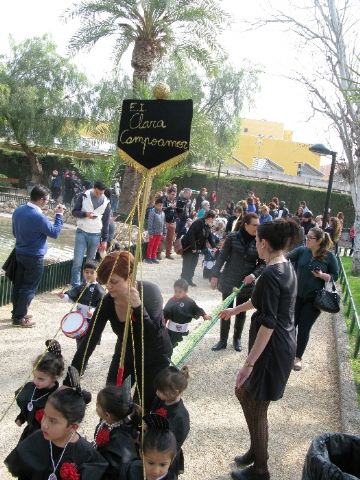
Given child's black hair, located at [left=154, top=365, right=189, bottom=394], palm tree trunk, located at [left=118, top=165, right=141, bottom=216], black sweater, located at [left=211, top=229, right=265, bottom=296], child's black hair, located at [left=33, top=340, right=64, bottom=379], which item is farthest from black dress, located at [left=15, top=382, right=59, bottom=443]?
palm tree trunk, located at [left=118, top=165, right=141, bottom=216]

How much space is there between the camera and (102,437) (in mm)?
2945

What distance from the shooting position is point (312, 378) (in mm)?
6273

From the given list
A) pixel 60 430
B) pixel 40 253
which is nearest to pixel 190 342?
pixel 40 253

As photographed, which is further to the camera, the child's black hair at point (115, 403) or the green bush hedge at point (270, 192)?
the green bush hedge at point (270, 192)

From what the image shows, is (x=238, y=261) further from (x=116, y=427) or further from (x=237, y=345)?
(x=116, y=427)

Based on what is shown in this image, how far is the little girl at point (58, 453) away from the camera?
2.61 m

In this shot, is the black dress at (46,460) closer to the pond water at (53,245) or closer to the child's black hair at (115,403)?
the child's black hair at (115,403)

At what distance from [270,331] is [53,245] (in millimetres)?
11826

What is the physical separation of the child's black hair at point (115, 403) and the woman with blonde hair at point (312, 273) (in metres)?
3.41

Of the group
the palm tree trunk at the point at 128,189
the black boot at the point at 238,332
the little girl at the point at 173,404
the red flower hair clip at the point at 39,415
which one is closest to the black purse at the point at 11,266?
the black boot at the point at 238,332

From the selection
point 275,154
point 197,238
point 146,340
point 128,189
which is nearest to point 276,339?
point 146,340

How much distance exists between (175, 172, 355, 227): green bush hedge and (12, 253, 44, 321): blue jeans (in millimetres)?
26628

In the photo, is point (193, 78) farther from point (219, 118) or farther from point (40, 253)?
point (40, 253)

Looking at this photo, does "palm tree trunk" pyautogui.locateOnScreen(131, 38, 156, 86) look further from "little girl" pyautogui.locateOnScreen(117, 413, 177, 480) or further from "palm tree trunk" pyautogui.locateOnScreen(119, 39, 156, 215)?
"little girl" pyautogui.locateOnScreen(117, 413, 177, 480)
